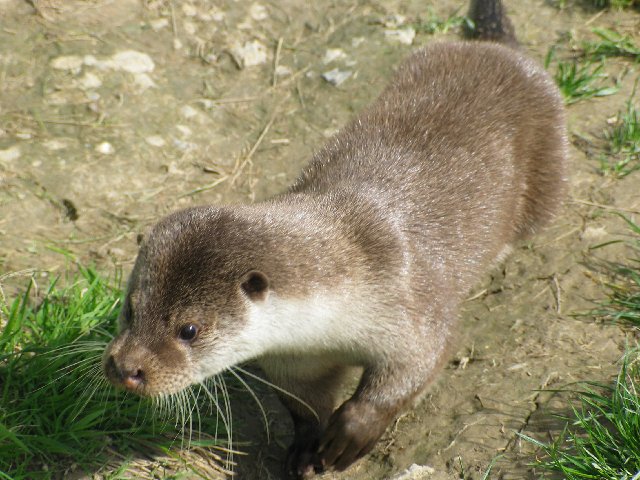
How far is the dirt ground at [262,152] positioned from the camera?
2.91 m

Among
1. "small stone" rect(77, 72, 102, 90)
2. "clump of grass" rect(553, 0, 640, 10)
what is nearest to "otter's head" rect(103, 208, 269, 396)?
"small stone" rect(77, 72, 102, 90)

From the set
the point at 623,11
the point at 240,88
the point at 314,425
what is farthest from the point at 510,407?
the point at 623,11

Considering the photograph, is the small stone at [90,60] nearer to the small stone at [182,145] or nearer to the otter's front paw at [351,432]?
the small stone at [182,145]

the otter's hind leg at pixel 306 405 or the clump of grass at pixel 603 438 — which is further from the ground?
the clump of grass at pixel 603 438

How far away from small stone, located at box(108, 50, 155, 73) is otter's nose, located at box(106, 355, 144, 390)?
242cm

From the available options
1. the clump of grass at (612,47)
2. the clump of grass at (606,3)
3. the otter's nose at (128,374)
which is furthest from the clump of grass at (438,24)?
the otter's nose at (128,374)

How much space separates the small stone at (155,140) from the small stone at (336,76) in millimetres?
949

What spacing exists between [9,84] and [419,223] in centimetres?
231

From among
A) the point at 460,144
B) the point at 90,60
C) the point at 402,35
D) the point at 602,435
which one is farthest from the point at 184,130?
the point at 602,435

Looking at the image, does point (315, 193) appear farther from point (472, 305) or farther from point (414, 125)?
point (472, 305)

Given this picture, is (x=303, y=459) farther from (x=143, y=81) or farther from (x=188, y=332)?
(x=143, y=81)

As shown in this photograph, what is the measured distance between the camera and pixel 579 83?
418 cm

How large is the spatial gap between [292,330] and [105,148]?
1944 millimetres

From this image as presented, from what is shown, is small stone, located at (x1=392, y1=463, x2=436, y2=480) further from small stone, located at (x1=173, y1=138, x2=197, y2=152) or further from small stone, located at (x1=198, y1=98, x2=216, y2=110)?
small stone, located at (x1=198, y1=98, x2=216, y2=110)
